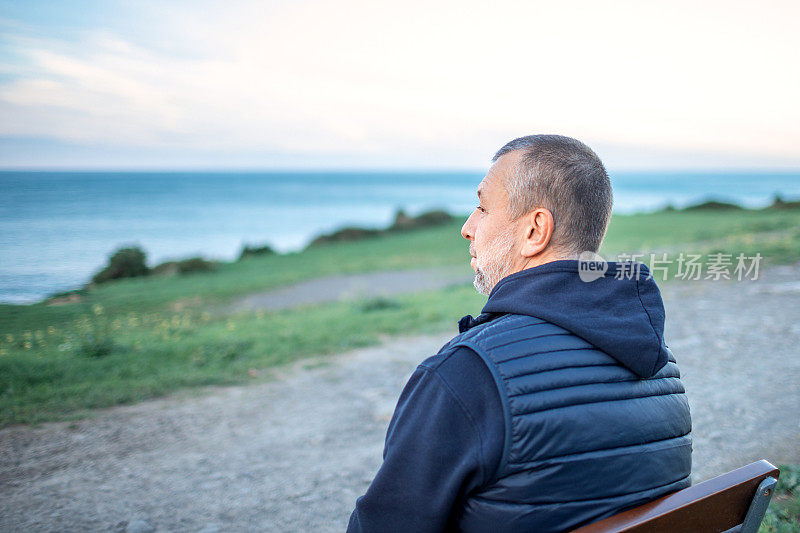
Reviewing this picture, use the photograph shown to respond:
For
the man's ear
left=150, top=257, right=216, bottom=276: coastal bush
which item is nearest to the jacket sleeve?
the man's ear

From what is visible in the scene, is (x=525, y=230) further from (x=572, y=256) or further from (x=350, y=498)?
(x=350, y=498)

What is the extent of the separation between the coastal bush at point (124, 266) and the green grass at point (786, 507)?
20753 mm

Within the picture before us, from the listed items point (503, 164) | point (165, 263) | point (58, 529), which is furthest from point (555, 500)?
point (165, 263)

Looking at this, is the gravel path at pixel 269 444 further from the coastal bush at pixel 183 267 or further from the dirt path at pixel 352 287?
the coastal bush at pixel 183 267

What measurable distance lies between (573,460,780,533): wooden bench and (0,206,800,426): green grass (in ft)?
16.6

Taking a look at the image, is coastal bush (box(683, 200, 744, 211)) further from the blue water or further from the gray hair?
the gray hair

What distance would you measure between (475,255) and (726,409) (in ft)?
13.1

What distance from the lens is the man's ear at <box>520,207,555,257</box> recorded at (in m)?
1.74

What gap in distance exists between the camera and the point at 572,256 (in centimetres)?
173

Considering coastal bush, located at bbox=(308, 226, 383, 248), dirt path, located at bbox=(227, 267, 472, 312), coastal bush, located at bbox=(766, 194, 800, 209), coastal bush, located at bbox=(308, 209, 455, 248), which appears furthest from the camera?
coastal bush, located at bbox=(308, 209, 455, 248)

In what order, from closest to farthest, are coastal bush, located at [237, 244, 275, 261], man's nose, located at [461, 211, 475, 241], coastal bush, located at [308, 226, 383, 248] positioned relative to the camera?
man's nose, located at [461, 211, 475, 241]
coastal bush, located at [237, 244, 275, 261]
coastal bush, located at [308, 226, 383, 248]

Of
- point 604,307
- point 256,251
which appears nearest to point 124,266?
point 256,251

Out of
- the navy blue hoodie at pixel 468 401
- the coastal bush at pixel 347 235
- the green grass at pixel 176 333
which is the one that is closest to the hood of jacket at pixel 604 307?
the navy blue hoodie at pixel 468 401

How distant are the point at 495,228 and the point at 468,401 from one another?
2.40 ft
